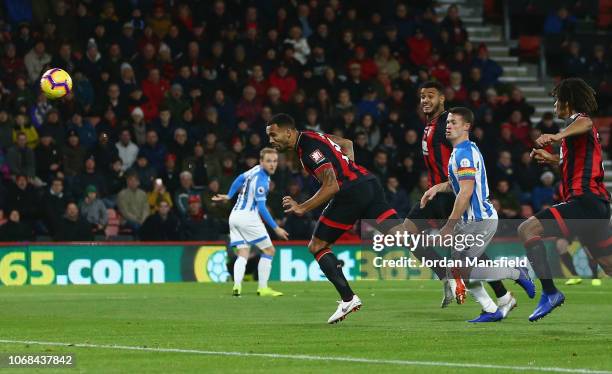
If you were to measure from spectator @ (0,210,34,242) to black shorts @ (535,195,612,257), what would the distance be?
536 inches

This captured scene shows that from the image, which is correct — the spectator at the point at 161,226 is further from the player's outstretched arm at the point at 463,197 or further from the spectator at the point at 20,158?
the player's outstretched arm at the point at 463,197

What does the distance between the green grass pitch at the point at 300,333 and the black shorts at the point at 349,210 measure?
36.0 inches

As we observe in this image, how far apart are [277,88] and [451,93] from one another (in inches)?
162

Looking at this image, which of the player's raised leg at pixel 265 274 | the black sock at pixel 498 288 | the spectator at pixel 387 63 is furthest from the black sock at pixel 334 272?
the spectator at pixel 387 63

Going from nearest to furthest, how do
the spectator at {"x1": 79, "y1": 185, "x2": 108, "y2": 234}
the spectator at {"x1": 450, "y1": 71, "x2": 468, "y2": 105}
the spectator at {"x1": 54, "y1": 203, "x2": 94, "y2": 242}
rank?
the spectator at {"x1": 54, "y1": 203, "x2": 94, "y2": 242} → the spectator at {"x1": 79, "y1": 185, "x2": 108, "y2": 234} → the spectator at {"x1": 450, "y1": 71, "x2": 468, "y2": 105}

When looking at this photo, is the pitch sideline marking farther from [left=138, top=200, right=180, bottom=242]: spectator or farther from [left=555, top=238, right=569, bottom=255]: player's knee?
[left=555, top=238, right=569, bottom=255]: player's knee

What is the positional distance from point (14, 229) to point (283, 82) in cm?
710

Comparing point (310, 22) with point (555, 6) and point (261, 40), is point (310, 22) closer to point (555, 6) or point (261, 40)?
point (261, 40)

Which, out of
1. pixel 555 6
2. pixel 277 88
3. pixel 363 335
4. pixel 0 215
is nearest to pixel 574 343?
pixel 363 335

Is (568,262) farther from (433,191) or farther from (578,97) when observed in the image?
(578,97)

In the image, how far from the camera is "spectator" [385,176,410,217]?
→ 25.2m

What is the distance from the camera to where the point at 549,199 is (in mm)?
26953

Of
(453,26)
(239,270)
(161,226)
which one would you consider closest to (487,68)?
(453,26)

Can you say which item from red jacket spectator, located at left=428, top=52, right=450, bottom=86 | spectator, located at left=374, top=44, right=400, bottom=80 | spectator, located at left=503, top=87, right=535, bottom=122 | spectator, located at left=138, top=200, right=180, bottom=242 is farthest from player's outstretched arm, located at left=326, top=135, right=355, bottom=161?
spectator, located at left=503, top=87, right=535, bottom=122
